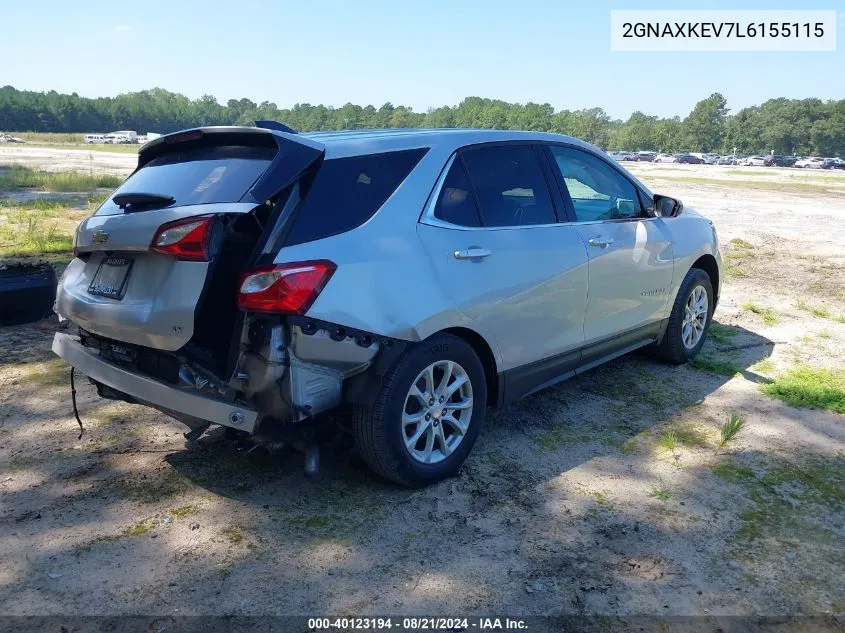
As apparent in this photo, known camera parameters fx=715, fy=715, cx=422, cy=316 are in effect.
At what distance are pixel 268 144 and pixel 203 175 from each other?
0.37m

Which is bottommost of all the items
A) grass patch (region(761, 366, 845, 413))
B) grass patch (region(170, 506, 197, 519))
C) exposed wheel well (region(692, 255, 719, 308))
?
grass patch (region(170, 506, 197, 519))

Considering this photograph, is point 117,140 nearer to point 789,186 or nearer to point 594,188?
point 789,186

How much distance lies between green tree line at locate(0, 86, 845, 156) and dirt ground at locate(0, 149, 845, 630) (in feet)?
283

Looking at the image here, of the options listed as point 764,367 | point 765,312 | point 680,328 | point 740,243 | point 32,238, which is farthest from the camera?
point 740,243

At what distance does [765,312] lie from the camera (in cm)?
777

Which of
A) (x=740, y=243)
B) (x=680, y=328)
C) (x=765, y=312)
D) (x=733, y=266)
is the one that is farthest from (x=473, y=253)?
(x=740, y=243)

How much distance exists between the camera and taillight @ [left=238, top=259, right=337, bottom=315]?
3146mm

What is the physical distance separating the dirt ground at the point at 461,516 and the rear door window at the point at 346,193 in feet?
4.04

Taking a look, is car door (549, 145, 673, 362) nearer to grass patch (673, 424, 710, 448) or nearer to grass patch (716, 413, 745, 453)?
grass patch (673, 424, 710, 448)

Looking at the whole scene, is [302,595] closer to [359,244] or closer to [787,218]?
[359,244]

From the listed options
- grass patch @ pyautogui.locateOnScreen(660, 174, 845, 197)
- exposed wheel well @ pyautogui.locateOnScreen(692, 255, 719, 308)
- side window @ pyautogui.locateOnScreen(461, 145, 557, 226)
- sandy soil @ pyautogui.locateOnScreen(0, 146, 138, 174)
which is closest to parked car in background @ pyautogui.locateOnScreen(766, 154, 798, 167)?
grass patch @ pyautogui.locateOnScreen(660, 174, 845, 197)

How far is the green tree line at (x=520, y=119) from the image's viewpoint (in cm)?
11162

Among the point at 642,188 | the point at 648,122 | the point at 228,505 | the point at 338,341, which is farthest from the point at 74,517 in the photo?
the point at 648,122

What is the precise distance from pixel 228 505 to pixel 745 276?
27.0 ft
